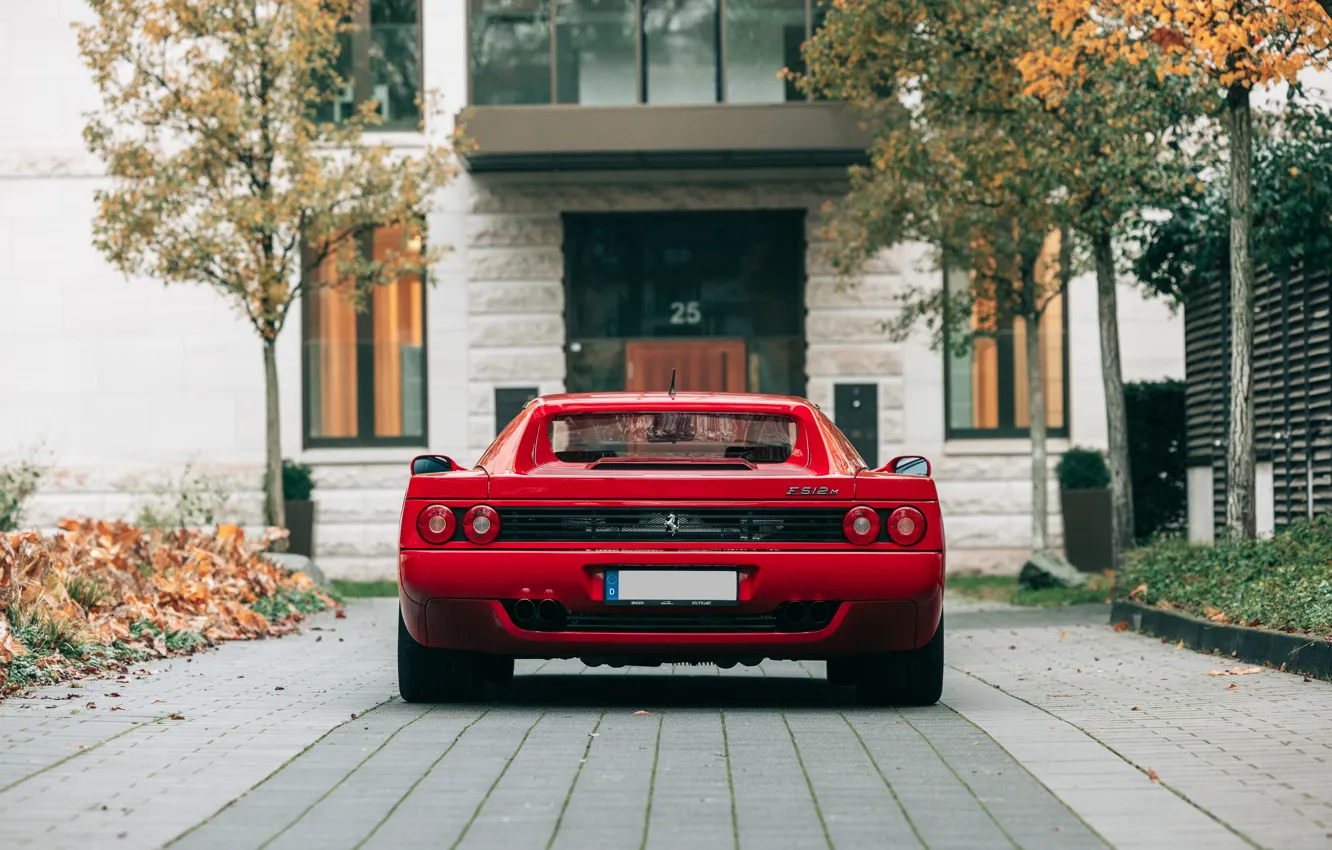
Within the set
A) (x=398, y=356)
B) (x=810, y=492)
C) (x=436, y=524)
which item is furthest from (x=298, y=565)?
(x=810, y=492)

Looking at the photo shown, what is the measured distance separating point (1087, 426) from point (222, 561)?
11.5 meters

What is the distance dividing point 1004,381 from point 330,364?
25.8ft

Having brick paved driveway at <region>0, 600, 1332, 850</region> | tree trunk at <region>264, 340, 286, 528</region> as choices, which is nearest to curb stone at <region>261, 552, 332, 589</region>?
tree trunk at <region>264, 340, 286, 528</region>

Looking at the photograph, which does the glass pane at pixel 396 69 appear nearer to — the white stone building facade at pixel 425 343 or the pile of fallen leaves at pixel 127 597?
the white stone building facade at pixel 425 343

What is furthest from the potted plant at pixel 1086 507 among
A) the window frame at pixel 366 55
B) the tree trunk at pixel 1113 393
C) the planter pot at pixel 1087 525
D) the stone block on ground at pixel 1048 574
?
the window frame at pixel 366 55

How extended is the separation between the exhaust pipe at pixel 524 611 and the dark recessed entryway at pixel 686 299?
14.5 meters

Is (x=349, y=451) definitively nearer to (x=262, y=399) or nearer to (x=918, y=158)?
(x=262, y=399)

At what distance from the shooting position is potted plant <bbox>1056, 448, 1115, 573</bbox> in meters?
21.8

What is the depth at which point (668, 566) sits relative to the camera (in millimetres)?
7941

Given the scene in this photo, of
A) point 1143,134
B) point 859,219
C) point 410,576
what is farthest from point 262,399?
point 410,576

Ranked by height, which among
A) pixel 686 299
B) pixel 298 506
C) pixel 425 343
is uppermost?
pixel 686 299

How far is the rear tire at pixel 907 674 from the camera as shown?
8375 millimetres

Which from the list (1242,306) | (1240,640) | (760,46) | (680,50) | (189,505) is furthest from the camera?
(680,50)

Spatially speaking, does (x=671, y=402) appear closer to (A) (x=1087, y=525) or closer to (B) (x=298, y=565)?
(B) (x=298, y=565)
